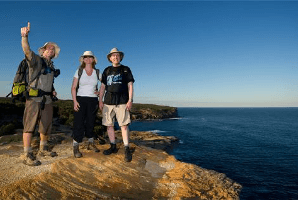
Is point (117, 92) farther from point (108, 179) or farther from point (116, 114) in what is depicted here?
point (108, 179)

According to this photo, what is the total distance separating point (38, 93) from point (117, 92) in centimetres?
248

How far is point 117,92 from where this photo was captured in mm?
6602

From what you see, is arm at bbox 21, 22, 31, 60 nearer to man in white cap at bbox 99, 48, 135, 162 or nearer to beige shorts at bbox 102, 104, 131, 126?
man in white cap at bbox 99, 48, 135, 162

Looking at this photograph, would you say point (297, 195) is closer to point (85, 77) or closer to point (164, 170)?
point (164, 170)

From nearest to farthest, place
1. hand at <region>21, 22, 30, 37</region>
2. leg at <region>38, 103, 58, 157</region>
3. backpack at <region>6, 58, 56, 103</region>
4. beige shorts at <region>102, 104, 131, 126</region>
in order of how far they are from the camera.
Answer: hand at <region>21, 22, 30, 37</region>, backpack at <region>6, 58, 56, 103</region>, leg at <region>38, 103, 58, 157</region>, beige shorts at <region>102, 104, 131, 126</region>

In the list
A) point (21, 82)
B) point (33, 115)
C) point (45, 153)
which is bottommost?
point (45, 153)

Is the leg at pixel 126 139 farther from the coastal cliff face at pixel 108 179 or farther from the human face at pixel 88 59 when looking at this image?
the human face at pixel 88 59

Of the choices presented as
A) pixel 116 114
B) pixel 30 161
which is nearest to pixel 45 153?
pixel 30 161

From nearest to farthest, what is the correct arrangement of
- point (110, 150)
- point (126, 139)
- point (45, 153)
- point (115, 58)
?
point (115, 58), point (126, 139), point (45, 153), point (110, 150)

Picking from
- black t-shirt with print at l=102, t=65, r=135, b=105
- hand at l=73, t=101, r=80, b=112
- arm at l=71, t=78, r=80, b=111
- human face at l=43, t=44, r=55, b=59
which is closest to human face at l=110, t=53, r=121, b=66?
black t-shirt with print at l=102, t=65, r=135, b=105

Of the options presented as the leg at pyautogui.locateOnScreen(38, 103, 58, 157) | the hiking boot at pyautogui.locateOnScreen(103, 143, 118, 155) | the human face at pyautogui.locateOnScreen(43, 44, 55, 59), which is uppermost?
the human face at pyautogui.locateOnScreen(43, 44, 55, 59)

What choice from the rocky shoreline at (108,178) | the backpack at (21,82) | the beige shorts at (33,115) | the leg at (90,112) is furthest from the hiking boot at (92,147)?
the backpack at (21,82)

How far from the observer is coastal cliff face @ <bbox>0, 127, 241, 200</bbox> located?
5016 millimetres

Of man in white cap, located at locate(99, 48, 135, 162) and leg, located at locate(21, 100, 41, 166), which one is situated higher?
man in white cap, located at locate(99, 48, 135, 162)
